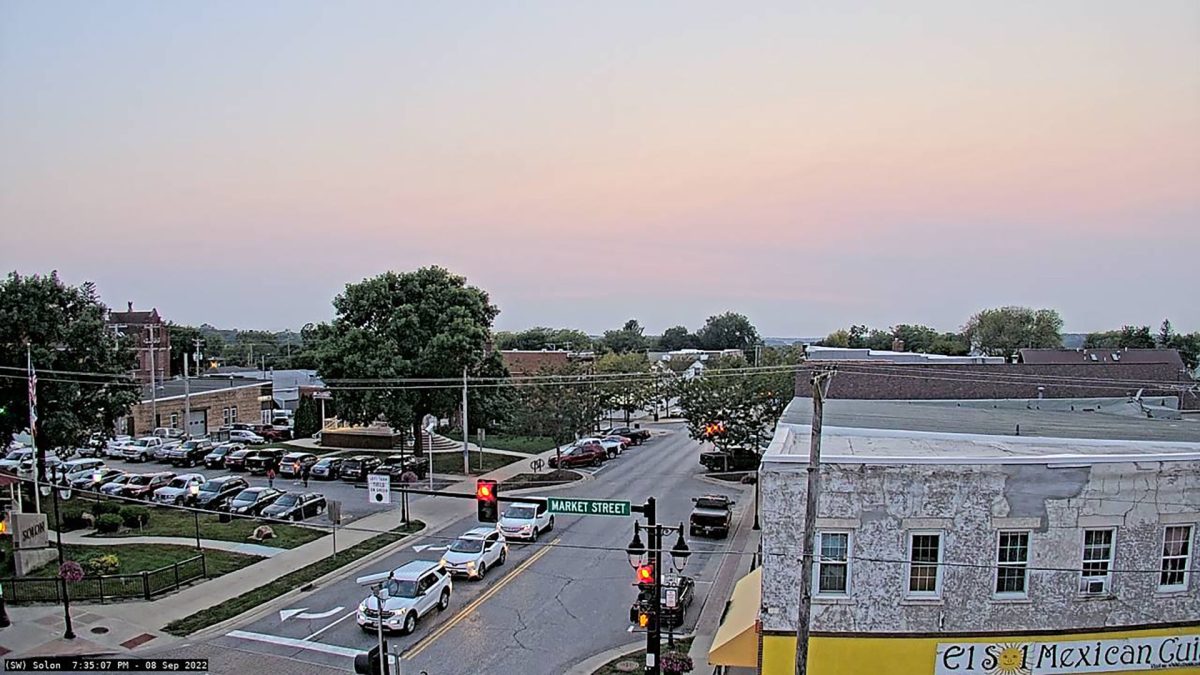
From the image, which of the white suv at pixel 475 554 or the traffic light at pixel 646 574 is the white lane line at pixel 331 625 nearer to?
the white suv at pixel 475 554

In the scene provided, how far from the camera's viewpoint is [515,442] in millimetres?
61594

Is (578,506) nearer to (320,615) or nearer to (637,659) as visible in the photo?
(637,659)

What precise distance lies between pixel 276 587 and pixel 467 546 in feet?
20.5

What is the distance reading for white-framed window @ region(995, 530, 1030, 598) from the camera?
15617 mm

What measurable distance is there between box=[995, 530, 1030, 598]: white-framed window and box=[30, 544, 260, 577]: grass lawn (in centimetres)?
2402

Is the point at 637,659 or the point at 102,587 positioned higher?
the point at 102,587

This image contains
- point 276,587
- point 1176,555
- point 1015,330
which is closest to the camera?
point 1176,555

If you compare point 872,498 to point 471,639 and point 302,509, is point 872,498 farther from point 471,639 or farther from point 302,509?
point 302,509

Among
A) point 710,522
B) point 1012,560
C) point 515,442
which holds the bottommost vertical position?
point 515,442

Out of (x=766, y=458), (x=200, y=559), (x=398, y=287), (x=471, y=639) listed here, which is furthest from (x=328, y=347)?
(x=766, y=458)

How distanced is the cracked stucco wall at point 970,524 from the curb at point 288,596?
615 inches

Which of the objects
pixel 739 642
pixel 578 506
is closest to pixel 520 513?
pixel 578 506

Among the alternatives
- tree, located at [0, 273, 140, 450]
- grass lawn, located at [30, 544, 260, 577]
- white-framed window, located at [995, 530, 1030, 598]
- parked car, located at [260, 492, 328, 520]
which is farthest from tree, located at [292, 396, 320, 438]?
white-framed window, located at [995, 530, 1030, 598]

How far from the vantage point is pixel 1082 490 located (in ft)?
51.0
